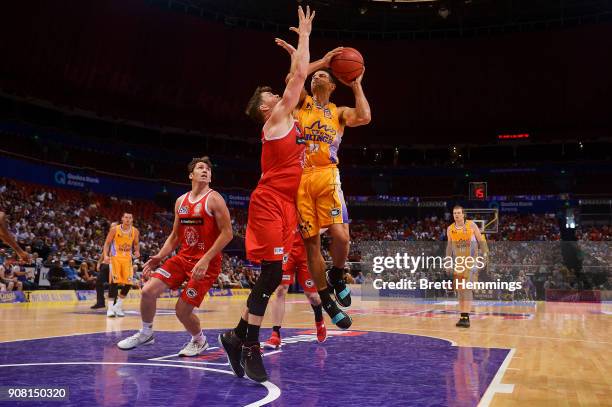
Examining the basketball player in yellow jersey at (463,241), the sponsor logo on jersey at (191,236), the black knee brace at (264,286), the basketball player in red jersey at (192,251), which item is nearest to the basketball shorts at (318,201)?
the black knee brace at (264,286)

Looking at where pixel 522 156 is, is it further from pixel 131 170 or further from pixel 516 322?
pixel 516 322

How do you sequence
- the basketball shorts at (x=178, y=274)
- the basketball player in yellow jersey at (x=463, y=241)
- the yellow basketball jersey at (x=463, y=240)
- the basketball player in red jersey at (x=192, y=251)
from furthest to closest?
1. the yellow basketball jersey at (x=463, y=240)
2. the basketball player in yellow jersey at (x=463, y=241)
3. the basketball shorts at (x=178, y=274)
4. the basketball player in red jersey at (x=192, y=251)

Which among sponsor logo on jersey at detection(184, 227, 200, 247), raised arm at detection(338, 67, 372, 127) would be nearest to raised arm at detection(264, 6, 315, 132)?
raised arm at detection(338, 67, 372, 127)

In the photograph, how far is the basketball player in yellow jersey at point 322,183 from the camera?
536 centimetres

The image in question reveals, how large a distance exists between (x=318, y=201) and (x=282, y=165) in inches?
30.4

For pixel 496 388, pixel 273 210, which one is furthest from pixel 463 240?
pixel 273 210

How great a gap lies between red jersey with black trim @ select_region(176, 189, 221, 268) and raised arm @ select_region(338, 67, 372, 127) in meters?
1.58

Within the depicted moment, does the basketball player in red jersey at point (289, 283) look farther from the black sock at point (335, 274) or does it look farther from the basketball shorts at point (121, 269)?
the basketball shorts at point (121, 269)

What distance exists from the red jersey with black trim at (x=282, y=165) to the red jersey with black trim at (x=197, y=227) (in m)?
1.37

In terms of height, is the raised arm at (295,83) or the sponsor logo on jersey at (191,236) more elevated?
the raised arm at (295,83)

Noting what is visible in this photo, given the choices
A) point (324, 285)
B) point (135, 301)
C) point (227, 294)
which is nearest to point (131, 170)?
point (227, 294)

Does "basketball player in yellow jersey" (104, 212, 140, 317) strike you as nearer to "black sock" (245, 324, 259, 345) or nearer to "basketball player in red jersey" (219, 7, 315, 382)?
"basketball player in red jersey" (219, 7, 315, 382)

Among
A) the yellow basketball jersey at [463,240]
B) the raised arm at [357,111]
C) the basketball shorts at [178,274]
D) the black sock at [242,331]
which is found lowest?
the black sock at [242,331]

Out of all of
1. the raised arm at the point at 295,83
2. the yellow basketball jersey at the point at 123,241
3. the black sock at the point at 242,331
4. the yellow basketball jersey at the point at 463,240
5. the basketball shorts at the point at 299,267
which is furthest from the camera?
the yellow basketball jersey at the point at 123,241
